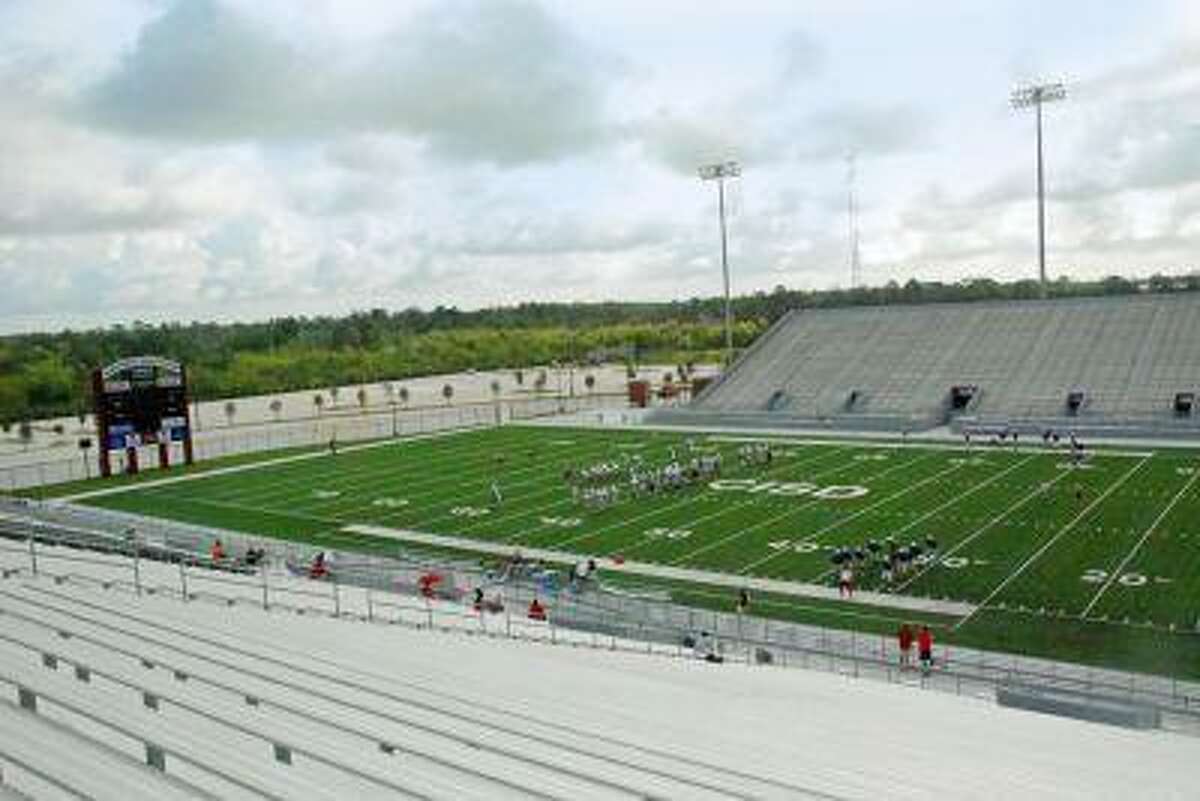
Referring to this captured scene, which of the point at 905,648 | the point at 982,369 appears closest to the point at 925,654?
the point at 905,648

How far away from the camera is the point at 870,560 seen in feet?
73.3

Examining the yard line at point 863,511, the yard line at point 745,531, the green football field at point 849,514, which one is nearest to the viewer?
Result: the green football field at point 849,514

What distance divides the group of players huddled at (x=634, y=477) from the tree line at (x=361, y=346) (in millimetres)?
38546

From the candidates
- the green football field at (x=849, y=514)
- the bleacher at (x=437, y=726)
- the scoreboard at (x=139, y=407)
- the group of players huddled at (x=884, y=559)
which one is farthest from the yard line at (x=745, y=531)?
the scoreboard at (x=139, y=407)

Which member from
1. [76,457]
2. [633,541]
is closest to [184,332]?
[76,457]

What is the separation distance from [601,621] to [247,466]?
1017 inches

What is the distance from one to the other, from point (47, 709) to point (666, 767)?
11.3ft

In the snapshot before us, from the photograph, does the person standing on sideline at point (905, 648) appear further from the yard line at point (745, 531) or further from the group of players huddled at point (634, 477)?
the group of players huddled at point (634, 477)

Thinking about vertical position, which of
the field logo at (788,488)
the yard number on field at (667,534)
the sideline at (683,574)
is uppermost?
the field logo at (788,488)

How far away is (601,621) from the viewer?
16531 mm

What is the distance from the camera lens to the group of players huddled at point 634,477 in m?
30.0

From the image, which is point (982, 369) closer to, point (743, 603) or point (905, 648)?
point (743, 603)

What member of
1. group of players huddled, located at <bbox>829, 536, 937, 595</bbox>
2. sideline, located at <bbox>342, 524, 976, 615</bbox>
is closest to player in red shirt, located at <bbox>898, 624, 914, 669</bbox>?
sideline, located at <bbox>342, 524, 976, 615</bbox>

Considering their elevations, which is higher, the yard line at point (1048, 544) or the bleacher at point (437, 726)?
the bleacher at point (437, 726)
